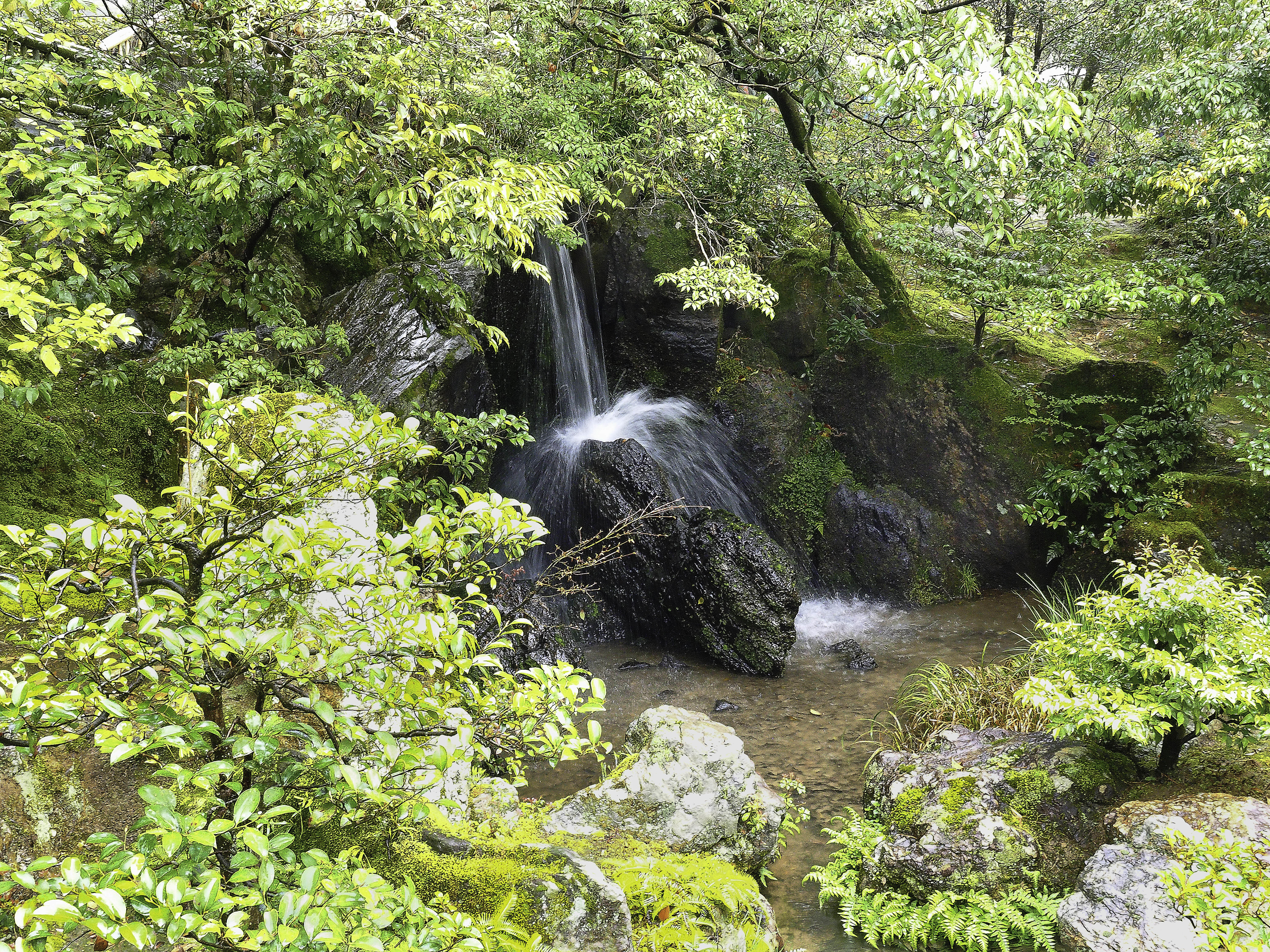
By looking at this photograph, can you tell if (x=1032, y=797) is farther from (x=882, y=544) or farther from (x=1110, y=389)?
(x=1110, y=389)

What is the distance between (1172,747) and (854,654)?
385cm

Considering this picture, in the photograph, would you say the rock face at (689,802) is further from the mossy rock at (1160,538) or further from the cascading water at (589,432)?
the cascading water at (589,432)

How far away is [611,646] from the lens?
9.12 m

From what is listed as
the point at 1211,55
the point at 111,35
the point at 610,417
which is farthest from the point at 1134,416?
the point at 111,35

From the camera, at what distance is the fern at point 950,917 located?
417cm

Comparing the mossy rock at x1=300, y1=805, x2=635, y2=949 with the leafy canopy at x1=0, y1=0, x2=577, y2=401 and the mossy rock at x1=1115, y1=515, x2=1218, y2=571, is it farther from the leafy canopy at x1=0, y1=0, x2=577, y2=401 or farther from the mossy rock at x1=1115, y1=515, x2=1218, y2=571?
the mossy rock at x1=1115, y1=515, x2=1218, y2=571

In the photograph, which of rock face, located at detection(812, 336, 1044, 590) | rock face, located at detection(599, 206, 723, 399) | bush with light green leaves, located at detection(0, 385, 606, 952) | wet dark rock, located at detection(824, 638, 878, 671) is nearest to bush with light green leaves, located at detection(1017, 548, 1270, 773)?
bush with light green leaves, located at detection(0, 385, 606, 952)

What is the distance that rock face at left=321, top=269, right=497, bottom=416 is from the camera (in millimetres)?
7281

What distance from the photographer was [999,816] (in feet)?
15.8

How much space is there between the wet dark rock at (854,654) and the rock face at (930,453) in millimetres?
1918

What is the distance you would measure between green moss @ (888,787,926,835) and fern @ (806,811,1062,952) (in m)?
0.41

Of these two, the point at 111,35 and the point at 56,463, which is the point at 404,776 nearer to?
the point at 56,463

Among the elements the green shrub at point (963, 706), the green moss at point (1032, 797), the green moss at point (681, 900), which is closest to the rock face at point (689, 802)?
the green moss at point (681, 900)

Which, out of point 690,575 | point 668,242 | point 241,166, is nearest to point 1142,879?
point 690,575
